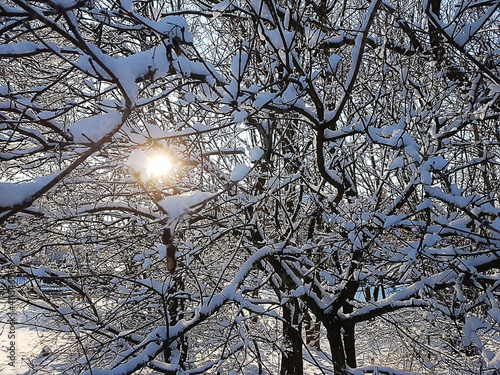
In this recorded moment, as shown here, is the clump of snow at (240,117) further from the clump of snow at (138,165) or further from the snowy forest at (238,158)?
the clump of snow at (138,165)

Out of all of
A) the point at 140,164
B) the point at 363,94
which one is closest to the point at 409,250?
the point at 140,164

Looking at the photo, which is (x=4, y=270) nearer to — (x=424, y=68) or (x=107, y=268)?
(x=107, y=268)

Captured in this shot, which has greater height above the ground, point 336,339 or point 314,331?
point 314,331

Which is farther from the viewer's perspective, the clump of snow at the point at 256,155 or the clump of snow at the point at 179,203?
the clump of snow at the point at 256,155

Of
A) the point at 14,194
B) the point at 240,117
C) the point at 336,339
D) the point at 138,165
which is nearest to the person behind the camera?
the point at 14,194

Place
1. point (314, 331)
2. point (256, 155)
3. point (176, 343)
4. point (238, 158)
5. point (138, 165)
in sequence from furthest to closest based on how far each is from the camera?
point (314, 331)
point (238, 158)
point (176, 343)
point (256, 155)
point (138, 165)

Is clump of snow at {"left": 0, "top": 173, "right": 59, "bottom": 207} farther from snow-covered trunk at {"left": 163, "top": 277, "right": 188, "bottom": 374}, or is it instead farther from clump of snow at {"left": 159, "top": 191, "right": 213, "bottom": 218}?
snow-covered trunk at {"left": 163, "top": 277, "right": 188, "bottom": 374}

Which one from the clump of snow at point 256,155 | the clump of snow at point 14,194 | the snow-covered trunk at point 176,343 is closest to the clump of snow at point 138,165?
the clump of snow at point 14,194

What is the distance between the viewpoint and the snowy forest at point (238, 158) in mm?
1472

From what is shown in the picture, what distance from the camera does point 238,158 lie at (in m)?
5.52

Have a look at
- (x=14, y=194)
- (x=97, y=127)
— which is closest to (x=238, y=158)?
(x=97, y=127)

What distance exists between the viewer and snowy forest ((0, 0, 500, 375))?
1472 mm

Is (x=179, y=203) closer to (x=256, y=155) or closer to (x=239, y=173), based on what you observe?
(x=239, y=173)

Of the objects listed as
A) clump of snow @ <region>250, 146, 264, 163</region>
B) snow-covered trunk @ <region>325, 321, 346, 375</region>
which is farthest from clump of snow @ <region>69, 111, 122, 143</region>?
snow-covered trunk @ <region>325, 321, 346, 375</region>
